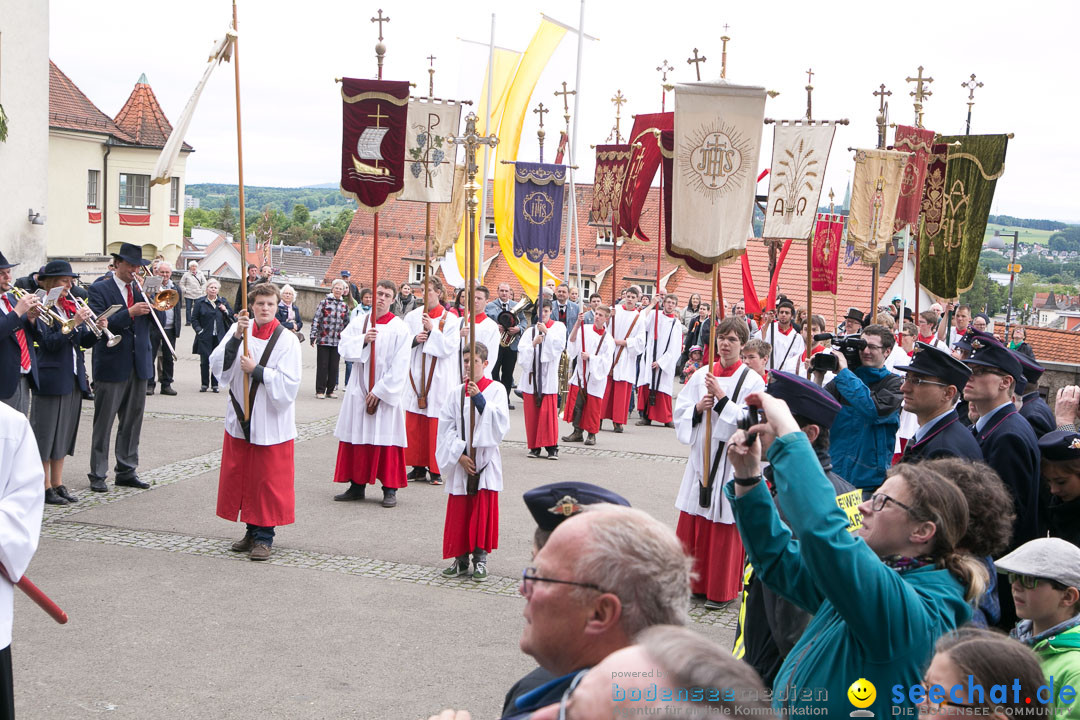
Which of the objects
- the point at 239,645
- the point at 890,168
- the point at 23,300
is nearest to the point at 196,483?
the point at 23,300

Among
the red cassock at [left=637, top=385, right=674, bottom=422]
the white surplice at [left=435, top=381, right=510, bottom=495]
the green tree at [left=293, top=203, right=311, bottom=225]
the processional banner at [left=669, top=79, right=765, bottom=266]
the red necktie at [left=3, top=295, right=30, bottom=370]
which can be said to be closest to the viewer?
the processional banner at [left=669, top=79, right=765, bottom=266]

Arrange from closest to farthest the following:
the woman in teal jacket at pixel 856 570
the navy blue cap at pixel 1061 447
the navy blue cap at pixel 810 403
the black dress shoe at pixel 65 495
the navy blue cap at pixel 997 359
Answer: the woman in teal jacket at pixel 856 570 < the navy blue cap at pixel 810 403 < the navy blue cap at pixel 1061 447 < the navy blue cap at pixel 997 359 < the black dress shoe at pixel 65 495

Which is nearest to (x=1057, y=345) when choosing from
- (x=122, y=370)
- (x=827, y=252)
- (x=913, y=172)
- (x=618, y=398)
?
(x=827, y=252)

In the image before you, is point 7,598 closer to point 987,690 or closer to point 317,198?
point 987,690

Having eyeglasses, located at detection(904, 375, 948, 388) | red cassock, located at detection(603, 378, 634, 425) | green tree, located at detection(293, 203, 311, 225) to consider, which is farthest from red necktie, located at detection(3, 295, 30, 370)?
green tree, located at detection(293, 203, 311, 225)

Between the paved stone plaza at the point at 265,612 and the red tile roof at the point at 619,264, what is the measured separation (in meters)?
16.9

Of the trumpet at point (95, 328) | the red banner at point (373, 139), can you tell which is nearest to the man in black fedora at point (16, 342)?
the trumpet at point (95, 328)

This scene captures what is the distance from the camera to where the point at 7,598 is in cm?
353

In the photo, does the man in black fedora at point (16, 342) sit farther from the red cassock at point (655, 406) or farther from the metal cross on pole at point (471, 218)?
the red cassock at point (655, 406)

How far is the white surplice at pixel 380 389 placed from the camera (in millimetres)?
9547

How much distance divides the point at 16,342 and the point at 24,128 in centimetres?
1621

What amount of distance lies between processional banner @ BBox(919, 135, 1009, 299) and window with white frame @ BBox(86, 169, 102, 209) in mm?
32752

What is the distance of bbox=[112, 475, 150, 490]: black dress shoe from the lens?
948 centimetres

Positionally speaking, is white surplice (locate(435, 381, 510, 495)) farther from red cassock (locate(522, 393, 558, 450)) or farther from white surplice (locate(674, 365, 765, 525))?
red cassock (locate(522, 393, 558, 450))
